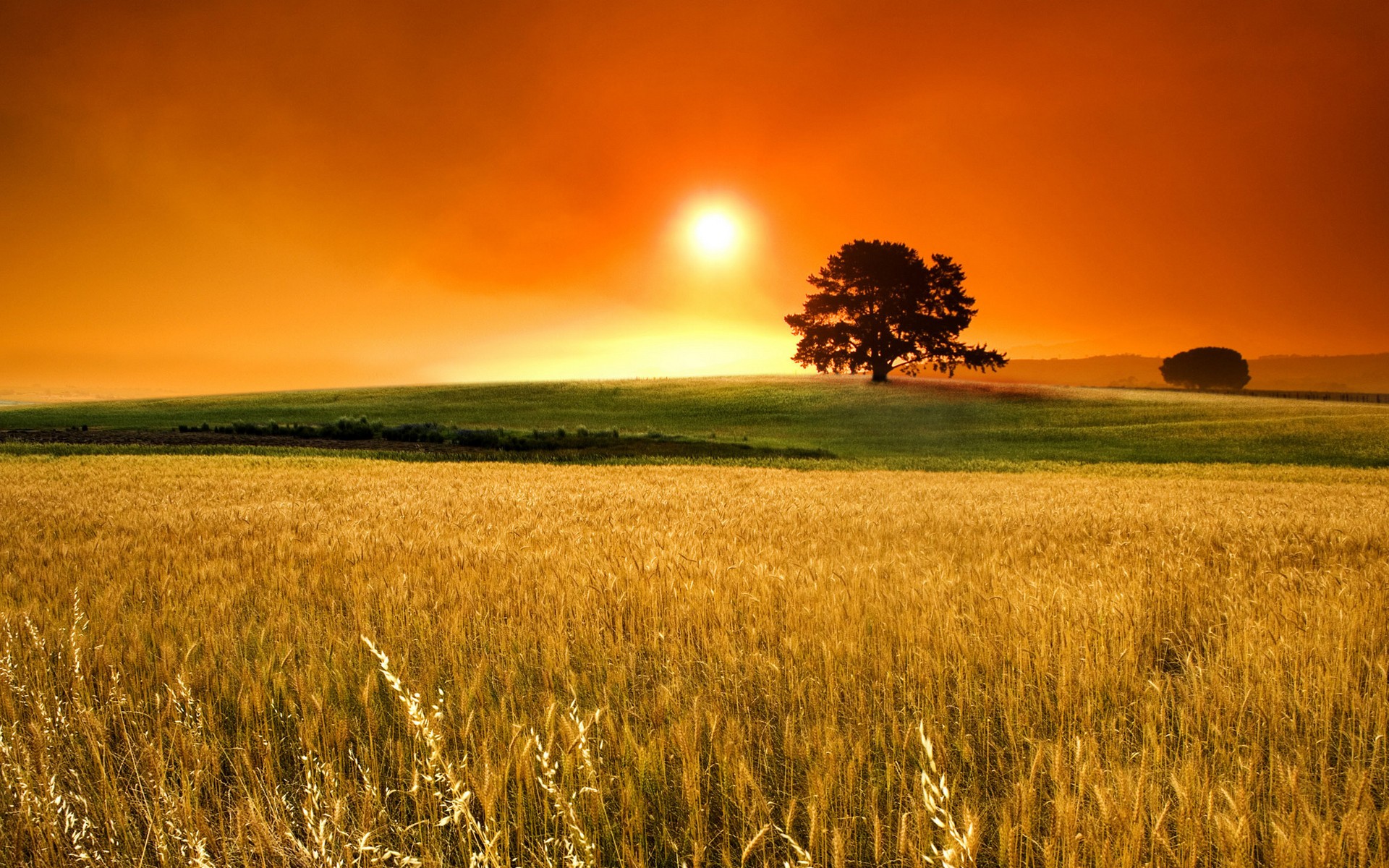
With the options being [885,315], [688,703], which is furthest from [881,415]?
[688,703]

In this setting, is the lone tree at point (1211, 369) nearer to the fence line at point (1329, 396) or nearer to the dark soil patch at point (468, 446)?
the fence line at point (1329, 396)

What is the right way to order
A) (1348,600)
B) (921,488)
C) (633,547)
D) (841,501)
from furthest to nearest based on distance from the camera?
1. (921,488)
2. (841,501)
3. (633,547)
4. (1348,600)

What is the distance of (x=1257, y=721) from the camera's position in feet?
9.99

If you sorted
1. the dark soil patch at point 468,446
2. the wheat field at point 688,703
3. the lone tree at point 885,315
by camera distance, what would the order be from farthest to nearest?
1. the lone tree at point 885,315
2. the dark soil patch at point 468,446
3. the wheat field at point 688,703

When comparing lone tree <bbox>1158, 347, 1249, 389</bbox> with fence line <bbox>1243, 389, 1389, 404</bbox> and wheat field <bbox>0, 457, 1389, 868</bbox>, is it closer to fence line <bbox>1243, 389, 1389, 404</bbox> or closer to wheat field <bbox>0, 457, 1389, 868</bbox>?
fence line <bbox>1243, 389, 1389, 404</bbox>

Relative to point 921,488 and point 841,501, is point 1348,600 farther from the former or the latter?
point 921,488

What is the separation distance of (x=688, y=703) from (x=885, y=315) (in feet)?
207

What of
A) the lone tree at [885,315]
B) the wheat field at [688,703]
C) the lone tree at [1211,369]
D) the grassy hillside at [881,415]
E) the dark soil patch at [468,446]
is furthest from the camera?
the lone tree at [1211,369]

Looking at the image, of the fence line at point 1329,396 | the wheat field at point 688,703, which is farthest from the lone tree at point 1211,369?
the wheat field at point 688,703

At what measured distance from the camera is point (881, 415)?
50094 mm

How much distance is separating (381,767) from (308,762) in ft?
0.89

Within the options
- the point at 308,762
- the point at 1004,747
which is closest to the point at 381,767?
the point at 308,762

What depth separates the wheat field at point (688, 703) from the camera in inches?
87.3

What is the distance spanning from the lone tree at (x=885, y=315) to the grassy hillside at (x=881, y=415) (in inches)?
117
